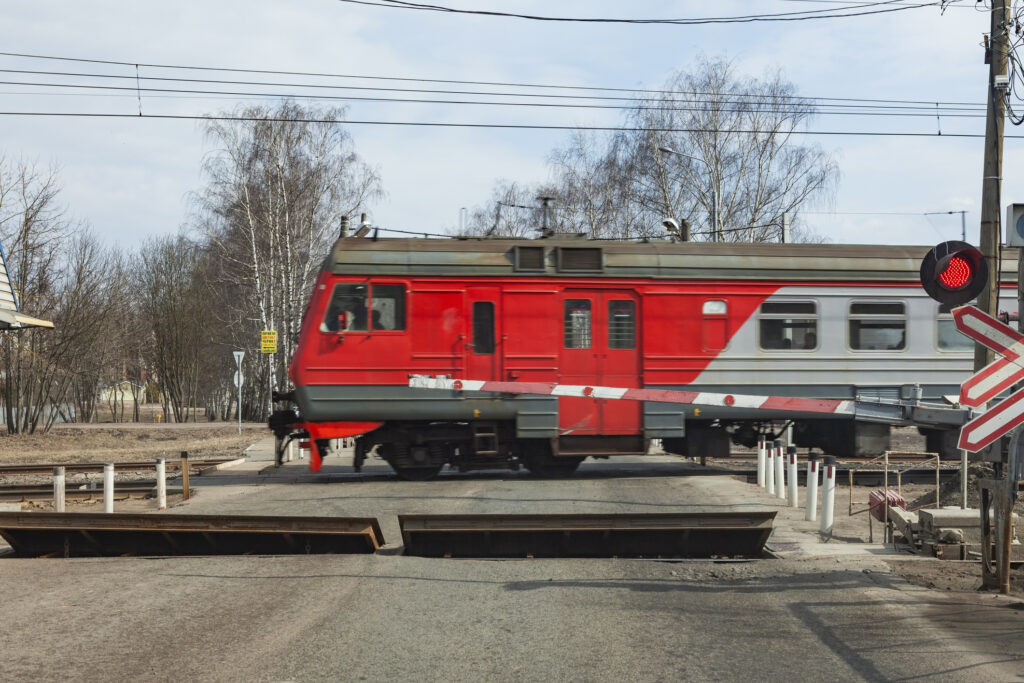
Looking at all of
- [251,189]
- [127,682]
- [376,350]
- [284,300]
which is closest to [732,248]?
[376,350]

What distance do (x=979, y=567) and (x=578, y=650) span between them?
4.49 meters

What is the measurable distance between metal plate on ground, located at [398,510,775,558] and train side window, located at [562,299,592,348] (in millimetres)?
5812

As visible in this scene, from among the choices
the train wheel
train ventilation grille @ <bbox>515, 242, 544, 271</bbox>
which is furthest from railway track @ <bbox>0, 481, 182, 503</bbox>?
train ventilation grille @ <bbox>515, 242, 544, 271</bbox>

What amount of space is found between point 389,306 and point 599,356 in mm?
3369

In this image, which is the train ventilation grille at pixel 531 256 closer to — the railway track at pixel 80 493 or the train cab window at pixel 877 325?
the train cab window at pixel 877 325

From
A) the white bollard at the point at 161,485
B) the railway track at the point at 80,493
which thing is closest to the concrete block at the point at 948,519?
the white bollard at the point at 161,485

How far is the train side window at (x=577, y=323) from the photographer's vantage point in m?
15.2

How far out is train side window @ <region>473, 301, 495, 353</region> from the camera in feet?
49.4

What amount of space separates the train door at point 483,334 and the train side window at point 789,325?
4.27 meters

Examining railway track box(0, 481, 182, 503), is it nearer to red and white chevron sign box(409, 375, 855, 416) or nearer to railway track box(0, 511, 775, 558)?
red and white chevron sign box(409, 375, 855, 416)

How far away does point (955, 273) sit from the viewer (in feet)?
27.6

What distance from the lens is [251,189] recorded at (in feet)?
128

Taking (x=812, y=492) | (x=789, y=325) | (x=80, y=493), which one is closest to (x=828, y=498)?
(x=812, y=492)

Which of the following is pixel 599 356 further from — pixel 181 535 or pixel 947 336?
pixel 181 535
